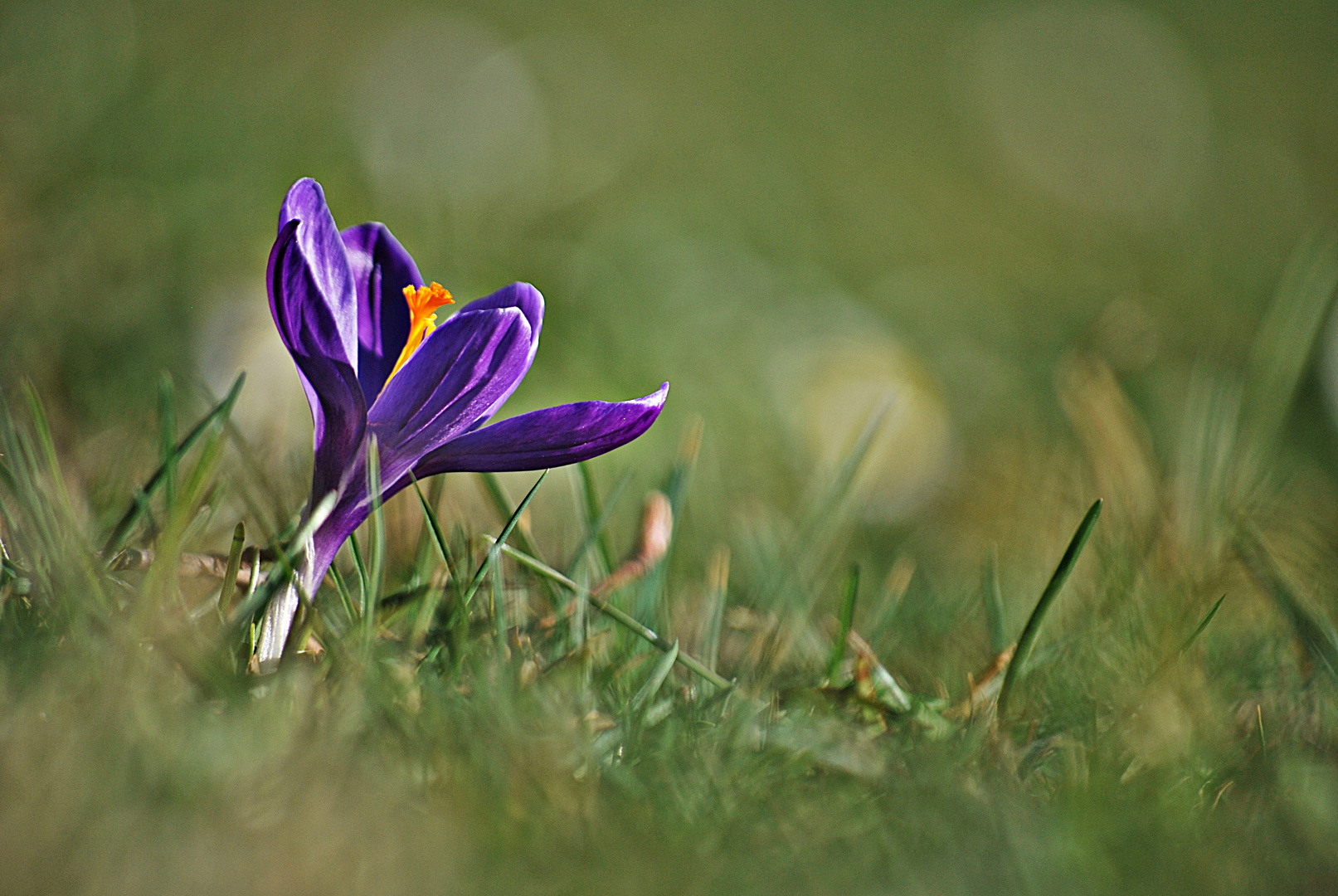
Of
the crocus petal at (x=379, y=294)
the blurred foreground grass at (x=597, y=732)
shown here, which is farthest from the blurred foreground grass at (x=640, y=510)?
the crocus petal at (x=379, y=294)

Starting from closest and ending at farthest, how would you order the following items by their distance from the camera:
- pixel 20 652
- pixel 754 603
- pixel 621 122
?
pixel 20 652 < pixel 754 603 < pixel 621 122

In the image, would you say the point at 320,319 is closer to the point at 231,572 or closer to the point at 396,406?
the point at 396,406

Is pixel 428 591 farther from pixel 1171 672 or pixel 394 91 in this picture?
pixel 394 91

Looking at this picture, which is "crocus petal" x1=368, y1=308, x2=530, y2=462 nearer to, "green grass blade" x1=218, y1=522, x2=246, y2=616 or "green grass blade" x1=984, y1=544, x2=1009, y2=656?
"green grass blade" x1=218, y1=522, x2=246, y2=616

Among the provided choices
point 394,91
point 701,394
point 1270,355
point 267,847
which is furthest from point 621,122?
point 267,847

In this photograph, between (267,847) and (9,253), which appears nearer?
(267,847)

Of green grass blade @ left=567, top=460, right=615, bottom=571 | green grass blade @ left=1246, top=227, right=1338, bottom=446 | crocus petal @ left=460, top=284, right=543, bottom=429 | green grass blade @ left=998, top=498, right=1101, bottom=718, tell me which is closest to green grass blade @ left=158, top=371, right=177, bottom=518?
crocus petal @ left=460, top=284, right=543, bottom=429

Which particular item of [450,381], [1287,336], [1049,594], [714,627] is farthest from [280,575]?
[1287,336]

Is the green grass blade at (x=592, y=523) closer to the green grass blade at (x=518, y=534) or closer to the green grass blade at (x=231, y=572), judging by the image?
the green grass blade at (x=518, y=534)
